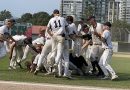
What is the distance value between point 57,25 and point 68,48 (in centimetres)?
83

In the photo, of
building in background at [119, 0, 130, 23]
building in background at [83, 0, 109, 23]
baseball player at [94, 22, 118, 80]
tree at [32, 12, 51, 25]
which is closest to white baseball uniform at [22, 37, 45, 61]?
baseball player at [94, 22, 118, 80]

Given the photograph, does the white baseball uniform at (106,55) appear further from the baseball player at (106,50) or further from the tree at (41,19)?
the tree at (41,19)

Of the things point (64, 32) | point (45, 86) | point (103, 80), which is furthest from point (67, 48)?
point (45, 86)

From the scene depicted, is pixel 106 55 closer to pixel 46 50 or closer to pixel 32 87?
pixel 46 50

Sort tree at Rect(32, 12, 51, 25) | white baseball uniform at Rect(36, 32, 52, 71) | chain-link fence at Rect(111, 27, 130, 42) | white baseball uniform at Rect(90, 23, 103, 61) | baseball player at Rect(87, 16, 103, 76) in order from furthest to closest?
1. tree at Rect(32, 12, 51, 25)
2. chain-link fence at Rect(111, 27, 130, 42)
3. white baseball uniform at Rect(90, 23, 103, 61)
4. baseball player at Rect(87, 16, 103, 76)
5. white baseball uniform at Rect(36, 32, 52, 71)

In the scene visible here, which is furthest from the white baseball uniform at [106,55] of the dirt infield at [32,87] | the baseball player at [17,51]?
the baseball player at [17,51]

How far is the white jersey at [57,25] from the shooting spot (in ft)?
41.7

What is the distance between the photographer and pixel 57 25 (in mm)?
12758

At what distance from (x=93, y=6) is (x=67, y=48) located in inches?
2188

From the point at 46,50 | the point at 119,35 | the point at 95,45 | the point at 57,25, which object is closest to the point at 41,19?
the point at 119,35

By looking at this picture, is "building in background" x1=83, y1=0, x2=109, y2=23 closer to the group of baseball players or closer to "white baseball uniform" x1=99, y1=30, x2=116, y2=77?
the group of baseball players

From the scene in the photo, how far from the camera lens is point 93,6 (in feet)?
223

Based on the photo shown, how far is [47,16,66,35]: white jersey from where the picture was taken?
1270 cm

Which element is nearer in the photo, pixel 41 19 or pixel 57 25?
pixel 57 25
